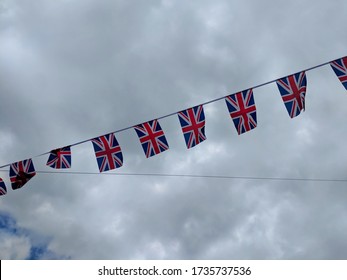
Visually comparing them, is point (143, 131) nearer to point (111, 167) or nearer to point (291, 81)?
point (111, 167)

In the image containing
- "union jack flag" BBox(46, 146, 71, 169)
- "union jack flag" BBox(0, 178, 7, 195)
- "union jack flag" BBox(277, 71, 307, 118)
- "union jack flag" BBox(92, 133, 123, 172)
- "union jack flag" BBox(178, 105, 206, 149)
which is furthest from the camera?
"union jack flag" BBox(0, 178, 7, 195)

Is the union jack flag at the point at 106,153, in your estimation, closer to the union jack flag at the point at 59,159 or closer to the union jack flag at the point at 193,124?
the union jack flag at the point at 59,159

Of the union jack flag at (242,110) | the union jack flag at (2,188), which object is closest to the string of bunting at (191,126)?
the union jack flag at (242,110)

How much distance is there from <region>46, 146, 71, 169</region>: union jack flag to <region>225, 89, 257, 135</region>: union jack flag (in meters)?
7.67

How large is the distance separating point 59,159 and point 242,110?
852cm

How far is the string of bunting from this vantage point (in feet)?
48.6

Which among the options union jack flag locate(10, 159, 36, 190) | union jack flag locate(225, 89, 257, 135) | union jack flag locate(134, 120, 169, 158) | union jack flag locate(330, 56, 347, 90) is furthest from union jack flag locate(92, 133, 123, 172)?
union jack flag locate(330, 56, 347, 90)

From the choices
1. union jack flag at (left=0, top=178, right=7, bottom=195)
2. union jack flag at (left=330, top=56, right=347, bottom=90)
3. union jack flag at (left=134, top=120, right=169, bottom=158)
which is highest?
union jack flag at (left=330, top=56, right=347, bottom=90)

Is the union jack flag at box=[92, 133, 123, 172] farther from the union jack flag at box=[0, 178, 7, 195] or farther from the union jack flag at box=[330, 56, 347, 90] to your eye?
the union jack flag at box=[330, 56, 347, 90]

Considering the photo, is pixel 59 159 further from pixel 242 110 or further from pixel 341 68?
pixel 341 68

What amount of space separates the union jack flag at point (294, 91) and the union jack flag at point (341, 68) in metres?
1.37

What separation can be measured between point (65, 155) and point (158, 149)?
14.3ft

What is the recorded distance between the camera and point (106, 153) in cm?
1612
